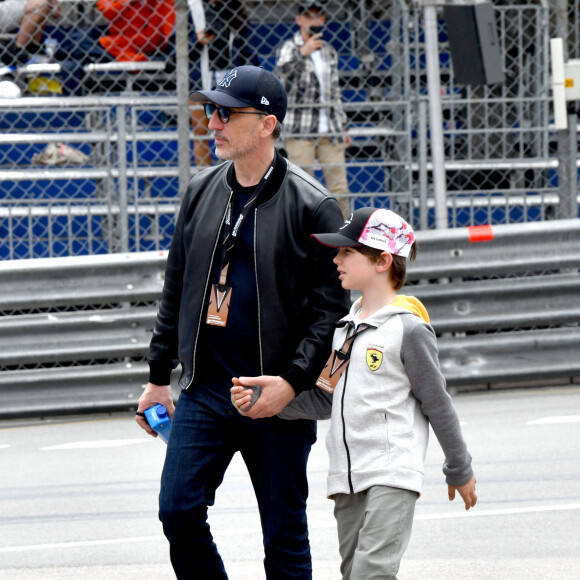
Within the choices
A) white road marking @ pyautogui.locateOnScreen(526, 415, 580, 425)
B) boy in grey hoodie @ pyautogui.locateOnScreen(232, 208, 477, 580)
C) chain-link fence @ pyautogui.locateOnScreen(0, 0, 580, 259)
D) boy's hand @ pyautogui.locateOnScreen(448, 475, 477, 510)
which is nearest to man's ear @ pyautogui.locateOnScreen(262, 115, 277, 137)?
boy in grey hoodie @ pyautogui.locateOnScreen(232, 208, 477, 580)

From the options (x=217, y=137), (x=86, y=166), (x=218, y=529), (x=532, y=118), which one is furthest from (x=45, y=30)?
(x=217, y=137)

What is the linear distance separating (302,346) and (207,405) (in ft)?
1.23

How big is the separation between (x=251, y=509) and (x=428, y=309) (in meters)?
3.29

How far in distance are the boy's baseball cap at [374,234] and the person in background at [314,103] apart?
5.49 m

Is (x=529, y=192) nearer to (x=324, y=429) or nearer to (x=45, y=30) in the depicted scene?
(x=324, y=429)

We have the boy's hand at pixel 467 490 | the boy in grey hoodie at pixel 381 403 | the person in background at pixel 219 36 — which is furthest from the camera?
the person in background at pixel 219 36

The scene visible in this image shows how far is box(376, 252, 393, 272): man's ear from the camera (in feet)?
11.7

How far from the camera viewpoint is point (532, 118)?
11070 millimetres

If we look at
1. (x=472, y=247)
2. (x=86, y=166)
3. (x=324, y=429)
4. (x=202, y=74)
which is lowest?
(x=324, y=429)

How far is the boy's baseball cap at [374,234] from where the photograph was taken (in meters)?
3.56

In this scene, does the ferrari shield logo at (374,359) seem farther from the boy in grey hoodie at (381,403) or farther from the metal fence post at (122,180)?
the metal fence post at (122,180)

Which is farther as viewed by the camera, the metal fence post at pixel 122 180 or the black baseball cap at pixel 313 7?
the black baseball cap at pixel 313 7

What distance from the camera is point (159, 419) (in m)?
4.03

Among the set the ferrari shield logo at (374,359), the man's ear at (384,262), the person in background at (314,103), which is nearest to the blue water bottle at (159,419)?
the ferrari shield logo at (374,359)
